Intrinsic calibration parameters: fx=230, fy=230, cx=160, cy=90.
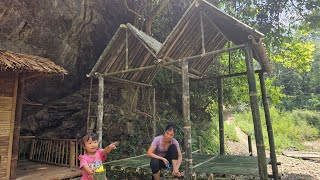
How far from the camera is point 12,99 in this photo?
6.27 meters

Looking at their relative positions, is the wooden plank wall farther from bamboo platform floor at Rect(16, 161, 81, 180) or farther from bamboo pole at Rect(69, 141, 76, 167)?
bamboo pole at Rect(69, 141, 76, 167)

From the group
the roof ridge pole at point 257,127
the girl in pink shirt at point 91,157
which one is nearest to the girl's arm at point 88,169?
the girl in pink shirt at point 91,157

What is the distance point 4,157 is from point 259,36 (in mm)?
6756

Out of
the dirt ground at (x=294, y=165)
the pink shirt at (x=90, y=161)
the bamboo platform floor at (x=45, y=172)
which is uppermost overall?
the pink shirt at (x=90, y=161)

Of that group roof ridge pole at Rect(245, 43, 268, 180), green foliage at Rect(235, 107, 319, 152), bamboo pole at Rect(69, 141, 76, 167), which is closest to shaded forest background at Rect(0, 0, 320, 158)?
bamboo pole at Rect(69, 141, 76, 167)

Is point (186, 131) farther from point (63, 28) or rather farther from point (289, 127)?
point (289, 127)

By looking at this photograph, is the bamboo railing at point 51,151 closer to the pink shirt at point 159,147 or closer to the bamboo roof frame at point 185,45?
the bamboo roof frame at point 185,45

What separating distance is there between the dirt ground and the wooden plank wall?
9.68m

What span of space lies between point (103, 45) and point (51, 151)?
5.45 meters

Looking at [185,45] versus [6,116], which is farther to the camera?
[185,45]

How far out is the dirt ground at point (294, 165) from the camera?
9720 millimetres

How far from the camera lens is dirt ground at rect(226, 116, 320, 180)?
31.9 ft

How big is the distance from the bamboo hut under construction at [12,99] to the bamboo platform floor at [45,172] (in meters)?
0.52

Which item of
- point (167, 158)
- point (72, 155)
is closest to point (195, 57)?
point (167, 158)
